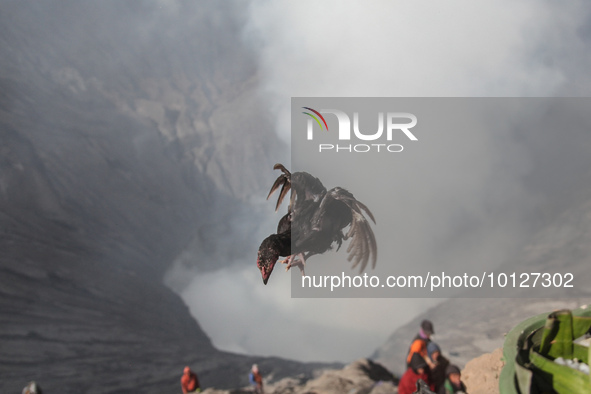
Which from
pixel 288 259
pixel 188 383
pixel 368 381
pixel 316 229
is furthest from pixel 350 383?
pixel 316 229

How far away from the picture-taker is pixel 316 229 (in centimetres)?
631

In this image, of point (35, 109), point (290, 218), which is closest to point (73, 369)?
point (35, 109)

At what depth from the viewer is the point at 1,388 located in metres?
12.5

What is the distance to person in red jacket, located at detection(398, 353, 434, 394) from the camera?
4188mm

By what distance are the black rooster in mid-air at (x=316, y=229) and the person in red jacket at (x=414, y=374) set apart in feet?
7.57

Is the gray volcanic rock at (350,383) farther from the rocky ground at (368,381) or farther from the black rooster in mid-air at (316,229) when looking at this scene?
the black rooster in mid-air at (316,229)

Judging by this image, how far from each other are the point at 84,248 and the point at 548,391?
1870 centimetres

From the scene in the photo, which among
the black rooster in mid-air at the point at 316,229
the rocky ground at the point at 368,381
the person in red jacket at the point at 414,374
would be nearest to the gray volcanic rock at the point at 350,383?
the rocky ground at the point at 368,381

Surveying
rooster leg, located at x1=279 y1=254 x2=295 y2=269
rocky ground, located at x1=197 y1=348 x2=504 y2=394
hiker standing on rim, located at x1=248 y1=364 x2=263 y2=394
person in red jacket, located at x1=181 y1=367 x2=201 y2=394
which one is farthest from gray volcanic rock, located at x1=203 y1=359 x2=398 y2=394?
rooster leg, located at x1=279 y1=254 x2=295 y2=269

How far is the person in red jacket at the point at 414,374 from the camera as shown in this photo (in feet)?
13.7

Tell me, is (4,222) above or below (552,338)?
above

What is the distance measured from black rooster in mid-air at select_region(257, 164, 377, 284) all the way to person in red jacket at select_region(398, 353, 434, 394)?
231 centimetres

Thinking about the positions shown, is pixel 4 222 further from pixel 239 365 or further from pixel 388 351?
pixel 388 351

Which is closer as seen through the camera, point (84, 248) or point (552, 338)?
point (552, 338)
